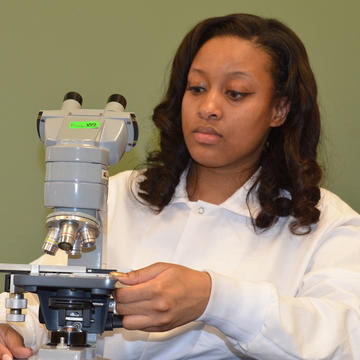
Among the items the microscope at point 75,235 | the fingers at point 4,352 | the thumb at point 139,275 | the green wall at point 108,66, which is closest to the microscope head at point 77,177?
the microscope at point 75,235

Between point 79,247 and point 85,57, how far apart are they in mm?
1200

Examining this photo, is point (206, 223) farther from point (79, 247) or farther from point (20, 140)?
point (20, 140)

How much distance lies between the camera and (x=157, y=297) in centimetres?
109

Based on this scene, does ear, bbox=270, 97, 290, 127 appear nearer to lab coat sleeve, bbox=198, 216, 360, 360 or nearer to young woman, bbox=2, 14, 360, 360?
young woman, bbox=2, 14, 360, 360

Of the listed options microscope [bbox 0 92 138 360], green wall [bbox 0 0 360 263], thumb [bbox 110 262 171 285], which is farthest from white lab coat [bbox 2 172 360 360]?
green wall [bbox 0 0 360 263]

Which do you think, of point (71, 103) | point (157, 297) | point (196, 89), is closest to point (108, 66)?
point (196, 89)

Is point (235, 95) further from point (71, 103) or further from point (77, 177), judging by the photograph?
point (77, 177)

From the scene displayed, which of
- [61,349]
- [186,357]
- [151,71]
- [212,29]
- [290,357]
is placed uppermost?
[212,29]

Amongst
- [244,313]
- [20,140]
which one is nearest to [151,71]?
[20,140]

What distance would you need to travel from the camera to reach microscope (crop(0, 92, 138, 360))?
1.04m

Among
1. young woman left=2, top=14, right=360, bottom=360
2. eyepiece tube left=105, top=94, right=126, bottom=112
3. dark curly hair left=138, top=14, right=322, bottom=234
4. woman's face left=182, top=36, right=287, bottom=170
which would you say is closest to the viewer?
eyepiece tube left=105, top=94, right=126, bottom=112

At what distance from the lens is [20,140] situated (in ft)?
7.20

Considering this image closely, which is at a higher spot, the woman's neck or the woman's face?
the woman's face

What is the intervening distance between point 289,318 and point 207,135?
0.51 metres
